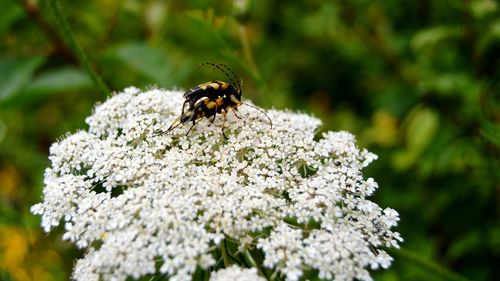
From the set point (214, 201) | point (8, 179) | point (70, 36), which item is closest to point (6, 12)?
point (70, 36)

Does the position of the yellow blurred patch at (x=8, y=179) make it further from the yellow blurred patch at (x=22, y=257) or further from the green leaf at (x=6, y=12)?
the green leaf at (x=6, y=12)

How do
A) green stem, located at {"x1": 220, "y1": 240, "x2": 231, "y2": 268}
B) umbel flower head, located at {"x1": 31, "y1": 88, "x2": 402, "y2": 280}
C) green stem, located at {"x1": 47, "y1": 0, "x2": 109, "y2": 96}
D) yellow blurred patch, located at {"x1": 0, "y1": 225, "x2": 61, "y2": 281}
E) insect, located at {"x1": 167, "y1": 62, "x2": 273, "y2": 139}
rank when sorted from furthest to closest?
1. yellow blurred patch, located at {"x1": 0, "y1": 225, "x2": 61, "y2": 281}
2. green stem, located at {"x1": 47, "y1": 0, "x2": 109, "y2": 96}
3. insect, located at {"x1": 167, "y1": 62, "x2": 273, "y2": 139}
4. green stem, located at {"x1": 220, "y1": 240, "x2": 231, "y2": 268}
5. umbel flower head, located at {"x1": 31, "y1": 88, "x2": 402, "y2": 280}

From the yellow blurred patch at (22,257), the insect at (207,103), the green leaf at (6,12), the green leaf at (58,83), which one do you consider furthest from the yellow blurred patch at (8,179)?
the insect at (207,103)

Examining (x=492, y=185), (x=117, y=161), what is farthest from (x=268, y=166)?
(x=492, y=185)

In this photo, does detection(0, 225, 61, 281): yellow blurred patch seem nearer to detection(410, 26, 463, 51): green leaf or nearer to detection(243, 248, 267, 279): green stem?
detection(243, 248, 267, 279): green stem

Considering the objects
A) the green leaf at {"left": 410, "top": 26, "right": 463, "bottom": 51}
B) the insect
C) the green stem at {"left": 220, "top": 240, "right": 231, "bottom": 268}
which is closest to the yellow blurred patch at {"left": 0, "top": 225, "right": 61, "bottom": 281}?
the insect

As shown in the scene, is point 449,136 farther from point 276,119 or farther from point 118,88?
point 118,88
